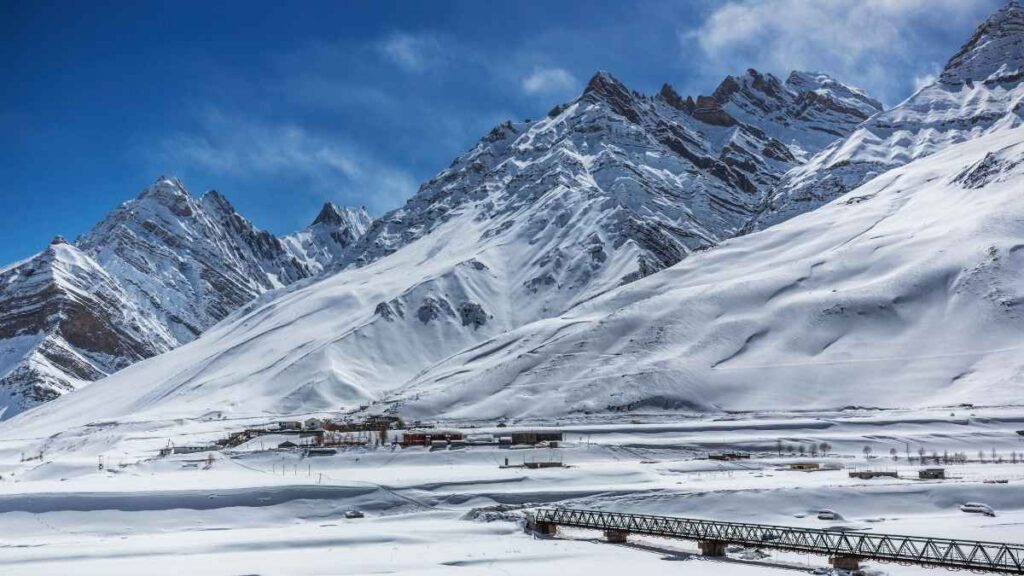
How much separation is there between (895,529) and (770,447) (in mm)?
51478

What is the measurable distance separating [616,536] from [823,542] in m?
13.8

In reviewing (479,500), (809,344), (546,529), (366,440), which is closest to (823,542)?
(546,529)

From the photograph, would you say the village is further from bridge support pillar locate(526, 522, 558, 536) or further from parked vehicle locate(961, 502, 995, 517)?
parked vehicle locate(961, 502, 995, 517)

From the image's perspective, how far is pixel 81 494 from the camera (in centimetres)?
7412

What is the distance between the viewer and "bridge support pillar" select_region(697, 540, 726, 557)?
172 ft

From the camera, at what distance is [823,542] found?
50344 mm

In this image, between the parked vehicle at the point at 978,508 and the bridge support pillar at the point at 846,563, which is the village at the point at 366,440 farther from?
the bridge support pillar at the point at 846,563

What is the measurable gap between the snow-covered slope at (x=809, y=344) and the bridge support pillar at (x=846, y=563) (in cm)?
9248

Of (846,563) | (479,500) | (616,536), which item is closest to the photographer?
(846,563)

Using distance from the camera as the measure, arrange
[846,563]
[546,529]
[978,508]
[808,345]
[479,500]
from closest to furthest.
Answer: [846,563], [546,529], [978,508], [479,500], [808,345]

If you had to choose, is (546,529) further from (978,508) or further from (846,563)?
(978,508)

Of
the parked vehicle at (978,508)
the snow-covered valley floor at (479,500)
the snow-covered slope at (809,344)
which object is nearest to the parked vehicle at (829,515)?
the snow-covered valley floor at (479,500)

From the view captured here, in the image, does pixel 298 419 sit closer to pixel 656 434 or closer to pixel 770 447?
pixel 656 434

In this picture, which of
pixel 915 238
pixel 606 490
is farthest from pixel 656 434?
pixel 915 238
